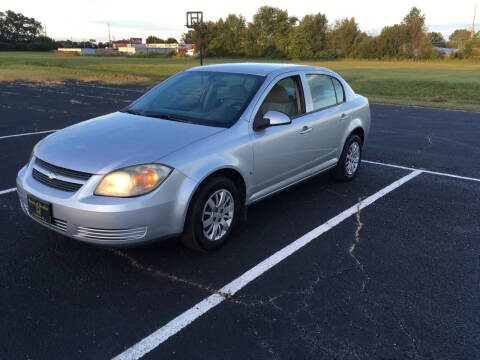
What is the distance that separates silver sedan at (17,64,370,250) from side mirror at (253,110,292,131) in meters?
0.01

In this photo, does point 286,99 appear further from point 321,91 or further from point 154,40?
point 154,40

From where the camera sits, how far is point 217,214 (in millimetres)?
3906

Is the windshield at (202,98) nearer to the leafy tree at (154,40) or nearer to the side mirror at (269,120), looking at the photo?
the side mirror at (269,120)

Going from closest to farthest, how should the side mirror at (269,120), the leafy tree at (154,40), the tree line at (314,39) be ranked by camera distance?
the side mirror at (269,120) < the tree line at (314,39) < the leafy tree at (154,40)

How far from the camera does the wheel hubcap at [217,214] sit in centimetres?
380

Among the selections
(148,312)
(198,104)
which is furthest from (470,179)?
(148,312)

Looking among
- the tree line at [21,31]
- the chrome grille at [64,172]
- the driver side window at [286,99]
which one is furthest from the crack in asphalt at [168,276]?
the tree line at [21,31]

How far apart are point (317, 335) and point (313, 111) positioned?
2963 mm

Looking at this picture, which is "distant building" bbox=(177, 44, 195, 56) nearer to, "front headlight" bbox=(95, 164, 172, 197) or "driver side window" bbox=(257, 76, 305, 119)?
"driver side window" bbox=(257, 76, 305, 119)

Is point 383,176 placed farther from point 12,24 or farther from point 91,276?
point 12,24

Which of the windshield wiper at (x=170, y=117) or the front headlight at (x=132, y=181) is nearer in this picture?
the front headlight at (x=132, y=181)

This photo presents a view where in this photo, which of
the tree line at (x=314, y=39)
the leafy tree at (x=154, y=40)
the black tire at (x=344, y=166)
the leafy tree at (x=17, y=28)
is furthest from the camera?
the leafy tree at (x=154, y=40)

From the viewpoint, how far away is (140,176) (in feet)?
10.9

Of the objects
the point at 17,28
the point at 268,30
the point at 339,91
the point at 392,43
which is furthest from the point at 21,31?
the point at 339,91
